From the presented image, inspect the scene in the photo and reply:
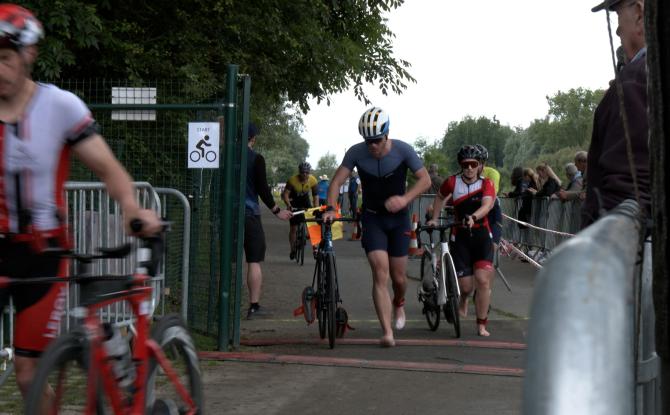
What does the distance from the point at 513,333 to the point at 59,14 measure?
6.38 m

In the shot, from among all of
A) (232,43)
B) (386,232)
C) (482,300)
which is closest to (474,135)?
(232,43)

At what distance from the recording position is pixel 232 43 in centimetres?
1725

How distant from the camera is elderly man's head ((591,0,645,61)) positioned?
3691mm

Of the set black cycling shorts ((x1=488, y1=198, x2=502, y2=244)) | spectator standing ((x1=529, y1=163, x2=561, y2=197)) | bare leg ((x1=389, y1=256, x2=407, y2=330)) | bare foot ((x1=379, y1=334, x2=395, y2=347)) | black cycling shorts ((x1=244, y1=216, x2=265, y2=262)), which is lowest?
bare foot ((x1=379, y1=334, x2=395, y2=347))

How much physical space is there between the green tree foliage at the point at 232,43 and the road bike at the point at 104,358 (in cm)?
936

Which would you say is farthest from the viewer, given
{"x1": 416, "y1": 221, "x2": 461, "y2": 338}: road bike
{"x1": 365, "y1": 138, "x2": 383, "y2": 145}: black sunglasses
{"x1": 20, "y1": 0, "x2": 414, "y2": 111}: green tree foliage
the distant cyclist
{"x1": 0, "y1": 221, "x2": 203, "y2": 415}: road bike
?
the distant cyclist

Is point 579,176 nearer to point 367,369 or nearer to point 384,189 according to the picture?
point 384,189

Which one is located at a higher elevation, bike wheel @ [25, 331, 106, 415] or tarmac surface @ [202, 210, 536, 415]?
bike wheel @ [25, 331, 106, 415]

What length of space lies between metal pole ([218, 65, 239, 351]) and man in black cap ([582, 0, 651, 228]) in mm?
5212

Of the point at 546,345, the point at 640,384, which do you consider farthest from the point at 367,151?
the point at 546,345

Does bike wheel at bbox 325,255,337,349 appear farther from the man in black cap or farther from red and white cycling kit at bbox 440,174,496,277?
the man in black cap

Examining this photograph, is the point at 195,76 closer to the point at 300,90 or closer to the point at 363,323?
the point at 363,323

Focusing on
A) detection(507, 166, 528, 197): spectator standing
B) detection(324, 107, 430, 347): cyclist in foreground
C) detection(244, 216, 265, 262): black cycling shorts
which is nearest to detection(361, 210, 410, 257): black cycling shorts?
detection(324, 107, 430, 347): cyclist in foreground

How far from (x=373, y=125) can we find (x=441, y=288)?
211cm
